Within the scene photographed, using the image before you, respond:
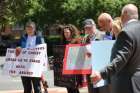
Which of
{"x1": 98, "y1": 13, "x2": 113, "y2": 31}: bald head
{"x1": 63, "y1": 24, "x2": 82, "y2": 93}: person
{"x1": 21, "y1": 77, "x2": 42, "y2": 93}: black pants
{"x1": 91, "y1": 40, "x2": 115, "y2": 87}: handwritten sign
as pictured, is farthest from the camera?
{"x1": 21, "y1": 77, "x2": 42, "y2": 93}: black pants

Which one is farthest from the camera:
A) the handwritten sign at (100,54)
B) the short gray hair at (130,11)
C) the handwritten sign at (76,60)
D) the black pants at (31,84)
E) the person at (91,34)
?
the black pants at (31,84)

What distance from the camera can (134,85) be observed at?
5680 millimetres

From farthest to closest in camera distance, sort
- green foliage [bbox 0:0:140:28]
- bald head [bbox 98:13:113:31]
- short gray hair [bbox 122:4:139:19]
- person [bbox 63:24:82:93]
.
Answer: green foliage [bbox 0:0:140:28] < person [bbox 63:24:82:93] < bald head [bbox 98:13:113:31] < short gray hair [bbox 122:4:139:19]

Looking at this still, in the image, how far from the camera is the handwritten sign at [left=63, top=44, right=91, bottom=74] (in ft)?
27.6

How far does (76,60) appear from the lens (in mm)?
8477

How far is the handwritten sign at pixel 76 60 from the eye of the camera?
8.41 m

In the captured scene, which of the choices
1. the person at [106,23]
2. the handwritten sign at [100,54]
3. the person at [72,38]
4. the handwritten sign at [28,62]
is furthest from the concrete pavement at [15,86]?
the handwritten sign at [100,54]

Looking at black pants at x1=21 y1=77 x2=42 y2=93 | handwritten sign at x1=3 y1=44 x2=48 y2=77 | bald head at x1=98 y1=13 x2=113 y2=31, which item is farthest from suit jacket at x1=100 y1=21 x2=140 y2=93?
black pants at x1=21 y1=77 x2=42 y2=93

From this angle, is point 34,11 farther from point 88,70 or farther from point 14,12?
point 88,70

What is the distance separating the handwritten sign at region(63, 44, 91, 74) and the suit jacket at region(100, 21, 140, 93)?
261cm

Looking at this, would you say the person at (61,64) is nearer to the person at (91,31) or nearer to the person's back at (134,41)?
the person at (91,31)

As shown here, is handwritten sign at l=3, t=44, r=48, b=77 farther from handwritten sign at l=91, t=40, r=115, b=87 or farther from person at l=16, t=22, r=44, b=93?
handwritten sign at l=91, t=40, r=115, b=87

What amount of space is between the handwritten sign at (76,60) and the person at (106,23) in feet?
1.65

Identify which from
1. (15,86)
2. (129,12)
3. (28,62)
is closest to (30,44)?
(28,62)
